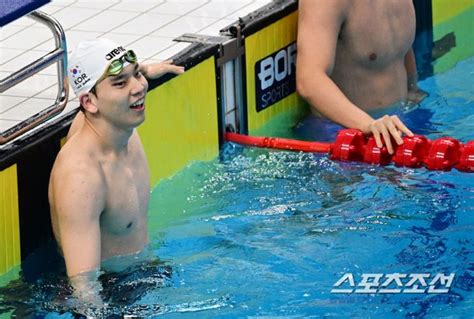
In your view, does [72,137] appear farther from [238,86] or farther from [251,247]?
[238,86]

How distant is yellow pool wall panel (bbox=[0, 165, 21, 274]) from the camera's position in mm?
5395

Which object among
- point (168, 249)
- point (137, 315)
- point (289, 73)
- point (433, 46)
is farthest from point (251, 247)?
point (433, 46)

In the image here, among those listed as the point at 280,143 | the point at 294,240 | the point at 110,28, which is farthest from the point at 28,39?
the point at 294,240

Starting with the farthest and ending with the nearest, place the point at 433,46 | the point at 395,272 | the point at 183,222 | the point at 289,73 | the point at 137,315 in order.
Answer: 1. the point at 433,46
2. the point at 289,73
3. the point at 183,222
4. the point at 395,272
5. the point at 137,315

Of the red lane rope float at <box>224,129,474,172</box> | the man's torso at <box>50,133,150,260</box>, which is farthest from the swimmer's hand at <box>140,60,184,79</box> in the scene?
the red lane rope float at <box>224,129,474,172</box>

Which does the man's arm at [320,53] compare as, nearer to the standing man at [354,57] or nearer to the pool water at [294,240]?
the standing man at [354,57]

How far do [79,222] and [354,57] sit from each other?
7.50 feet

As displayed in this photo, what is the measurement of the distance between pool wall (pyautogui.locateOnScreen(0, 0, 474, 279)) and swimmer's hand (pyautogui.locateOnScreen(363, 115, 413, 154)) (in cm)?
92

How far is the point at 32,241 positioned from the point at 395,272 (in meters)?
1.40

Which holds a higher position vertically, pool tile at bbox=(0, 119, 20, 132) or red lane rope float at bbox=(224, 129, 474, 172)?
pool tile at bbox=(0, 119, 20, 132)

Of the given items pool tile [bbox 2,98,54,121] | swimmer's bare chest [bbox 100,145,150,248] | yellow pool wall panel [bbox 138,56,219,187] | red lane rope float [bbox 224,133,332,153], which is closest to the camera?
swimmer's bare chest [bbox 100,145,150,248]

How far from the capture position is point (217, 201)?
250 inches

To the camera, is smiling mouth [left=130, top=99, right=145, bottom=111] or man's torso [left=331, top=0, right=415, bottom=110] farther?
man's torso [left=331, top=0, right=415, bottom=110]

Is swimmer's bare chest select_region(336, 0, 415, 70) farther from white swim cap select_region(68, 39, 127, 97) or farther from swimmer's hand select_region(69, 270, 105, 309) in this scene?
swimmer's hand select_region(69, 270, 105, 309)
